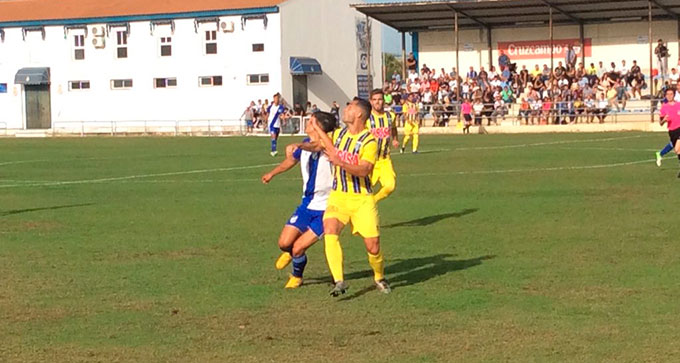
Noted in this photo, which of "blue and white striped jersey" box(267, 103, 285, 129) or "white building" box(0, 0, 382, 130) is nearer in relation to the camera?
"blue and white striped jersey" box(267, 103, 285, 129)

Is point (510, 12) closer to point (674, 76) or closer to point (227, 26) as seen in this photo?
point (674, 76)

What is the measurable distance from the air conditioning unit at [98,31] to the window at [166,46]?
357 cm

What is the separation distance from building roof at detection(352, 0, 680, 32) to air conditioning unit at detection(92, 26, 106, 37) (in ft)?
55.0

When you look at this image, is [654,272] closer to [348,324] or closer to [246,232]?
[348,324]

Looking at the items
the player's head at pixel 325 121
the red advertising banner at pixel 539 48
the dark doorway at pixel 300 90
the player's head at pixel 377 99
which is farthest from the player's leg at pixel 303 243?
the dark doorway at pixel 300 90

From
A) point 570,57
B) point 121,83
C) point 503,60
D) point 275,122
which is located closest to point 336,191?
point 275,122

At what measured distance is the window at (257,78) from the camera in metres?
62.0

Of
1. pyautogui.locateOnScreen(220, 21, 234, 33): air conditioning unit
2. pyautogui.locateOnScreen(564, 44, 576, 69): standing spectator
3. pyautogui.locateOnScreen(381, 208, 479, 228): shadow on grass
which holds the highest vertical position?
pyautogui.locateOnScreen(220, 21, 234, 33): air conditioning unit

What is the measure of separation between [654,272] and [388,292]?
2721 mm

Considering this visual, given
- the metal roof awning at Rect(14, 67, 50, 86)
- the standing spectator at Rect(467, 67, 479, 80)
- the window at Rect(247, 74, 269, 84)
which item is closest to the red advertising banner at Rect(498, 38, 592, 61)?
the standing spectator at Rect(467, 67, 479, 80)

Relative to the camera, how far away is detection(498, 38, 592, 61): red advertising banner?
181 feet

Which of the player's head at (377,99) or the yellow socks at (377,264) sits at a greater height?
the player's head at (377,99)

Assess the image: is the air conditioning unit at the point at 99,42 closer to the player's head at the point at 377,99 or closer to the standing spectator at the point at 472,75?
the standing spectator at the point at 472,75

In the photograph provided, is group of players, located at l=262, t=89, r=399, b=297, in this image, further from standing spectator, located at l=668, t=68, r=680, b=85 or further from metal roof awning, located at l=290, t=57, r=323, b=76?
metal roof awning, located at l=290, t=57, r=323, b=76
